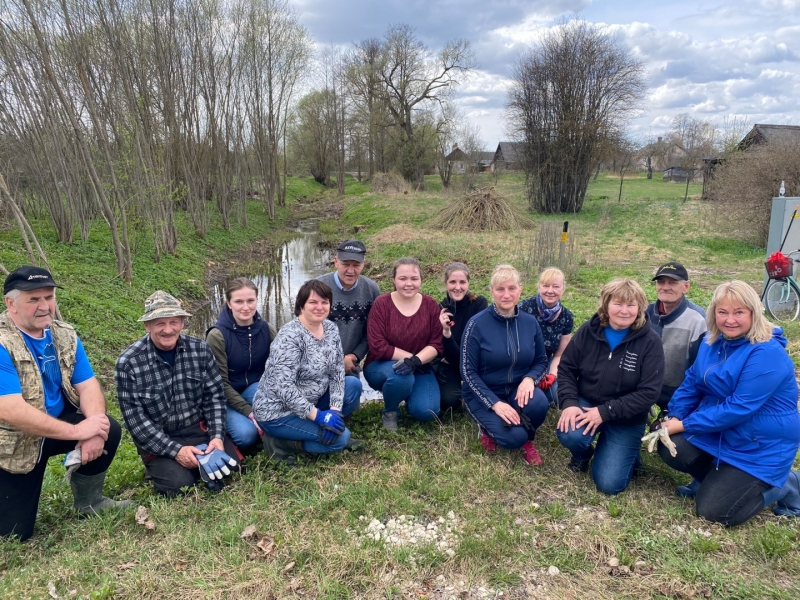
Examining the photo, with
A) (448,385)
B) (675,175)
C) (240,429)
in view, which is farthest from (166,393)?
(675,175)

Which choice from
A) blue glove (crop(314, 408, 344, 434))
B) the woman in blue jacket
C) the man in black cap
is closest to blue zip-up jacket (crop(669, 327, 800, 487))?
the woman in blue jacket

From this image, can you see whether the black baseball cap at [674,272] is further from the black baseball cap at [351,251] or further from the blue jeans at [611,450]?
the black baseball cap at [351,251]

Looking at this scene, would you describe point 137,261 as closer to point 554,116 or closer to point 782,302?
point 782,302

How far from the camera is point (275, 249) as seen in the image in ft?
58.8

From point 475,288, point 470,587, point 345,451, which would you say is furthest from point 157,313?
point 475,288

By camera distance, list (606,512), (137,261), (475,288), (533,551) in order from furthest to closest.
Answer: (137,261), (475,288), (606,512), (533,551)

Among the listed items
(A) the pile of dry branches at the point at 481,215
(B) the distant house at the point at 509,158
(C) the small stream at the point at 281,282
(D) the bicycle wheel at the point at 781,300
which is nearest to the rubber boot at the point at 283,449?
(C) the small stream at the point at 281,282

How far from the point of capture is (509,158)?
167ft

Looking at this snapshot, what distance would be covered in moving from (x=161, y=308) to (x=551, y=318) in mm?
3119

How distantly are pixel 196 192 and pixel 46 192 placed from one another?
541 cm

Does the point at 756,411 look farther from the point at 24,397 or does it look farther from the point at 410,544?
the point at 24,397

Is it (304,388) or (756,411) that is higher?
(756,411)

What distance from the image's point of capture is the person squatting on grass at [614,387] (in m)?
3.39

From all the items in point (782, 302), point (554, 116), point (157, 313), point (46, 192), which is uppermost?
point (554, 116)
